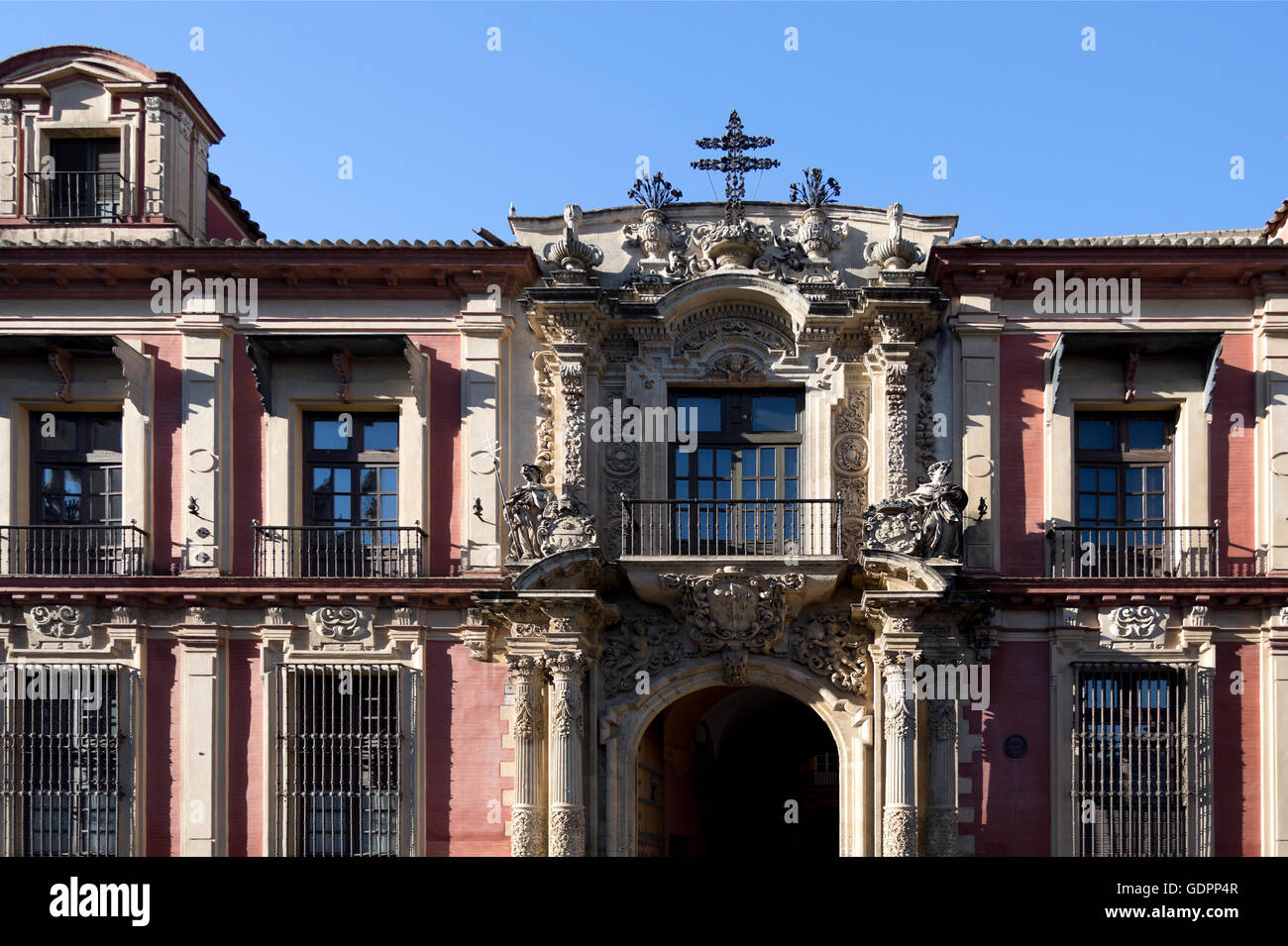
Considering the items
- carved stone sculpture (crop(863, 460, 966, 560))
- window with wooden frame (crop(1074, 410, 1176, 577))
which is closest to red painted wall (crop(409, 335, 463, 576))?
carved stone sculpture (crop(863, 460, 966, 560))

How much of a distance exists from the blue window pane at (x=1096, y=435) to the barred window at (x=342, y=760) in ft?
30.1

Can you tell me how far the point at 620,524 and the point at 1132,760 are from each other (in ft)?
23.0

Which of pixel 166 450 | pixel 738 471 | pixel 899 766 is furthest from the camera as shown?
pixel 738 471

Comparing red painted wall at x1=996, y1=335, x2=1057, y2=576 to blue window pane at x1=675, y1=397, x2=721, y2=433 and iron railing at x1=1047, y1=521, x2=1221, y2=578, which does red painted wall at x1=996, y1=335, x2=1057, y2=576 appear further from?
blue window pane at x1=675, y1=397, x2=721, y2=433

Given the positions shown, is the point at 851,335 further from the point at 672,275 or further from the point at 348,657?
the point at 348,657

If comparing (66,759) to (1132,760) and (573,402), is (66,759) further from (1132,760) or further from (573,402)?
(1132,760)

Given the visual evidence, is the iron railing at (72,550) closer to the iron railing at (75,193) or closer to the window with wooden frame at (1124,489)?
the iron railing at (75,193)

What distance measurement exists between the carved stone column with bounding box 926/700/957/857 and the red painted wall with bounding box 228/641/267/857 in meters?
8.30

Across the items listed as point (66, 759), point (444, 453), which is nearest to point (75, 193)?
point (444, 453)

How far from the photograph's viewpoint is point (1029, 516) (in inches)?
882

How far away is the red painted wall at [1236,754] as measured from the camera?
21578 mm

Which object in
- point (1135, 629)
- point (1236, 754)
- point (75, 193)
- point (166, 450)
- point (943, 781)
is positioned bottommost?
point (943, 781)

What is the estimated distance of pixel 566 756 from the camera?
846 inches

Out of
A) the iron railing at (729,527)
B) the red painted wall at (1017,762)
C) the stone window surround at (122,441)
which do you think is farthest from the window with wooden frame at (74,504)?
the red painted wall at (1017,762)
